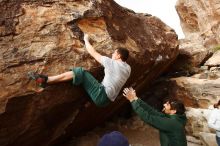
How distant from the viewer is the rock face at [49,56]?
25.3 feet

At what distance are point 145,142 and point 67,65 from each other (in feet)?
14.1

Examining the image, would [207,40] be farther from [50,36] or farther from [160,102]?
[50,36]

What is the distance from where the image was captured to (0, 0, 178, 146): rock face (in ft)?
25.3

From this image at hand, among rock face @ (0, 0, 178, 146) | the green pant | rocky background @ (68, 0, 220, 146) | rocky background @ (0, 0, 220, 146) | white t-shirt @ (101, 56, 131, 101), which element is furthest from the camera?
rocky background @ (68, 0, 220, 146)

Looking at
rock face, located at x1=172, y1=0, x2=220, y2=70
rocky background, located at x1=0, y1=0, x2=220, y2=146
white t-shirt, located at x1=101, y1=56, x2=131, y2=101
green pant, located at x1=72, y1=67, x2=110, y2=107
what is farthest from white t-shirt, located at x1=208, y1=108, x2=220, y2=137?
rock face, located at x1=172, y1=0, x2=220, y2=70

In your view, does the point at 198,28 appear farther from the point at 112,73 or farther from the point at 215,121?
the point at 112,73

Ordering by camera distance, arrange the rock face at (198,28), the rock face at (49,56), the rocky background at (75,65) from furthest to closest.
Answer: the rock face at (198,28) < the rocky background at (75,65) < the rock face at (49,56)

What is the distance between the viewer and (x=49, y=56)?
812 centimetres

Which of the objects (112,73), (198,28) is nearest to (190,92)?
(112,73)

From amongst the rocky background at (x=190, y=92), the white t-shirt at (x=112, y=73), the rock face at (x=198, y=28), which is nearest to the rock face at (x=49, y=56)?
the white t-shirt at (x=112, y=73)

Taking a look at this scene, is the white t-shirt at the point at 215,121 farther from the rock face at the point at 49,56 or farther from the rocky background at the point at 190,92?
the rock face at the point at 49,56

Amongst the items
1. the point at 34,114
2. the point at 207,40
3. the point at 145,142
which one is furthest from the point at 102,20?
the point at 207,40

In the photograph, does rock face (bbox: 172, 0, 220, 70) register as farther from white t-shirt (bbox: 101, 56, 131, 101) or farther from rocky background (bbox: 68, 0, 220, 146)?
white t-shirt (bbox: 101, 56, 131, 101)

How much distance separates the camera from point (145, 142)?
36.4 ft
